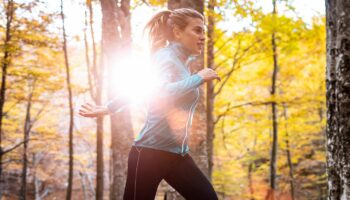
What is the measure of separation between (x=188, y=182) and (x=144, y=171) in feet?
1.02

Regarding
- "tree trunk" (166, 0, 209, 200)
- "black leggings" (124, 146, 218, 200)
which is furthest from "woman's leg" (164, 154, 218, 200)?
"tree trunk" (166, 0, 209, 200)

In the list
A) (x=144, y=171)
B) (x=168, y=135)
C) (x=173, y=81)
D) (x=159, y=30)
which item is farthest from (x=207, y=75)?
(x=144, y=171)

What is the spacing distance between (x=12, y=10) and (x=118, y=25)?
5566mm

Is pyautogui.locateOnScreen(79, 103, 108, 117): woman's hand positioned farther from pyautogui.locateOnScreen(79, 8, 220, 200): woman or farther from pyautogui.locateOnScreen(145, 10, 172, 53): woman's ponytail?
pyautogui.locateOnScreen(145, 10, 172, 53): woman's ponytail

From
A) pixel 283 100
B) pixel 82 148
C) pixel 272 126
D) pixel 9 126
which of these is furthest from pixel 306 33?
pixel 82 148

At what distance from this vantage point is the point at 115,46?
7402 millimetres

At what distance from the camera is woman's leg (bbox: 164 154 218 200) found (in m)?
2.16

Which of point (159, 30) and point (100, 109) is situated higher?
point (159, 30)

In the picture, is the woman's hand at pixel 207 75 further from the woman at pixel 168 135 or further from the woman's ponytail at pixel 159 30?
the woman's ponytail at pixel 159 30

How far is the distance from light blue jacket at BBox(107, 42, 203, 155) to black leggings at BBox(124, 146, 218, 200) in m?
0.06

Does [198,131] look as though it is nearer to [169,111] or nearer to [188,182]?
[188,182]

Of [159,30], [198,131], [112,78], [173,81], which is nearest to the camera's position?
[173,81]

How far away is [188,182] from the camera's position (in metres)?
2.18

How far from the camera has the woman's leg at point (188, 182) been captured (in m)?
2.16
